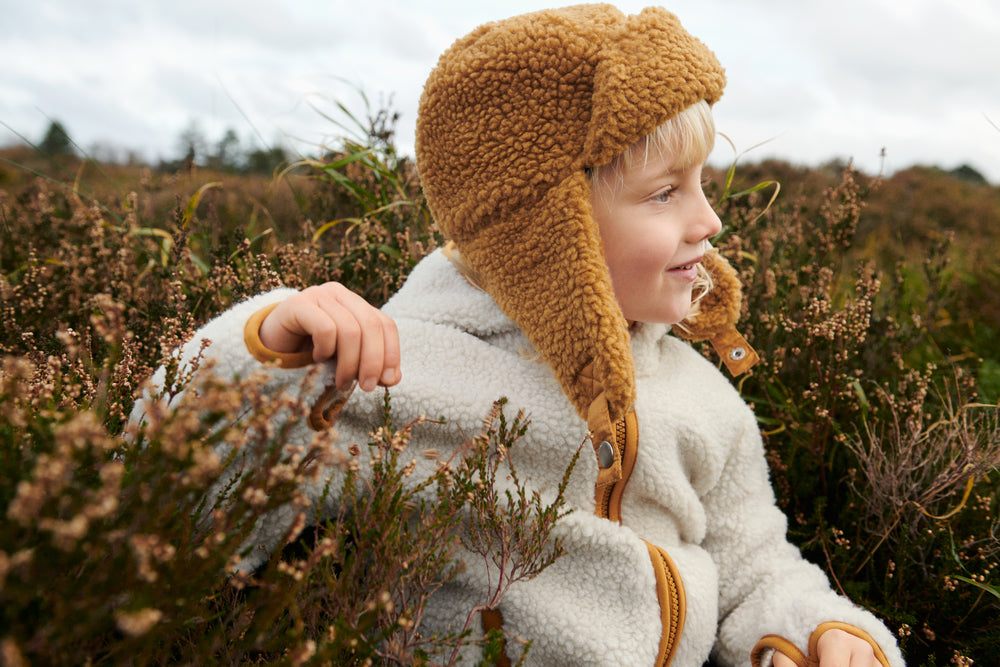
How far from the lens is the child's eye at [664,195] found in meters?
1.58

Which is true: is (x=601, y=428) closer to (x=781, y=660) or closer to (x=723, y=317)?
(x=723, y=317)

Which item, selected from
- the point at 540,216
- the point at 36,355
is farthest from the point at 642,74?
the point at 36,355

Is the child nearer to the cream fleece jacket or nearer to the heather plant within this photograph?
the cream fleece jacket

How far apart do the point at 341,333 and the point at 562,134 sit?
28.9 inches

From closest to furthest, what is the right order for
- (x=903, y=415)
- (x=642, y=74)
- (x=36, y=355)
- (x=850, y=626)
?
1. (x=642, y=74)
2. (x=850, y=626)
3. (x=36, y=355)
4. (x=903, y=415)

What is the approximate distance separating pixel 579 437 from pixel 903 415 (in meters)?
1.63

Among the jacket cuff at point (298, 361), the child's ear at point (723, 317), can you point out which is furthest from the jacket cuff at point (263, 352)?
the child's ear at point (723, 317)

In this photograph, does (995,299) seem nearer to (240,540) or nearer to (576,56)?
(576,56)

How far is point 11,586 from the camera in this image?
0.66 metres

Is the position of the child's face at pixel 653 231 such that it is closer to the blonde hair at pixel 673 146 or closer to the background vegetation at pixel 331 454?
the blonde hair at pixel 673 146

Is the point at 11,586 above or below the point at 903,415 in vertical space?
above

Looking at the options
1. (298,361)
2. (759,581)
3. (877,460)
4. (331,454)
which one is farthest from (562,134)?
(877,460)

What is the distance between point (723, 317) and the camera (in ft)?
6.58

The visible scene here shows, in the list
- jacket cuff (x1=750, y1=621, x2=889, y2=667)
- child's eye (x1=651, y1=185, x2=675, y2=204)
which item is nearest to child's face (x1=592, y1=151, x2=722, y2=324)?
child's eye (x1=651, y1=185, x2=675, y2=204)
